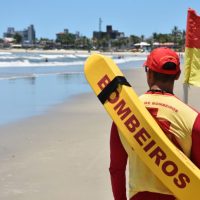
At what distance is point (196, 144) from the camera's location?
7.00 ft

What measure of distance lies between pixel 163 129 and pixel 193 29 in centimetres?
374

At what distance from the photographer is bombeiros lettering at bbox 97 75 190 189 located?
80.4 inches

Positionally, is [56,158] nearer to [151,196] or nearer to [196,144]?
[151,196]

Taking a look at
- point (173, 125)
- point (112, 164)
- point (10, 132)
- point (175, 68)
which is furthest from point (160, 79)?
point (10, 132)

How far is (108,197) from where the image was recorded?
15.7 ft

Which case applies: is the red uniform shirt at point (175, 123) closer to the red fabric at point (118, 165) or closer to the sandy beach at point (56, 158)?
the red fabric at point (118, 165)

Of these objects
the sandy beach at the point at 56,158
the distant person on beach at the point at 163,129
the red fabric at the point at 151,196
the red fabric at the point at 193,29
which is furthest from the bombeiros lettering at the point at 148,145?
the red fabric at the point at 193,29

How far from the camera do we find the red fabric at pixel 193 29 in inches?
221

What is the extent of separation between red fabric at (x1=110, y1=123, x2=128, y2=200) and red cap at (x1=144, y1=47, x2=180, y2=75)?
35 centimetres

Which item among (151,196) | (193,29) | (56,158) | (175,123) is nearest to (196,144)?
(175,123)

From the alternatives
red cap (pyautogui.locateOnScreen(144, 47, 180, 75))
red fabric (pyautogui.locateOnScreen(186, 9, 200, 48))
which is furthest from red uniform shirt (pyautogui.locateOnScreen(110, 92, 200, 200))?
red fabric (pyautogui.locateOnScreen(186, 9, 200, 48))

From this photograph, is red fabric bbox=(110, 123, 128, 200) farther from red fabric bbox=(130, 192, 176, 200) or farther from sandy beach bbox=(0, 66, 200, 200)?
sandy beach bbox=(0, 66, 200, 200)

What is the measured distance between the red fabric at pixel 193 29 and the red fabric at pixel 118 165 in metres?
3.56

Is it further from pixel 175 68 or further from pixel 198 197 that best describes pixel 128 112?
Answer: pixel 198 197
